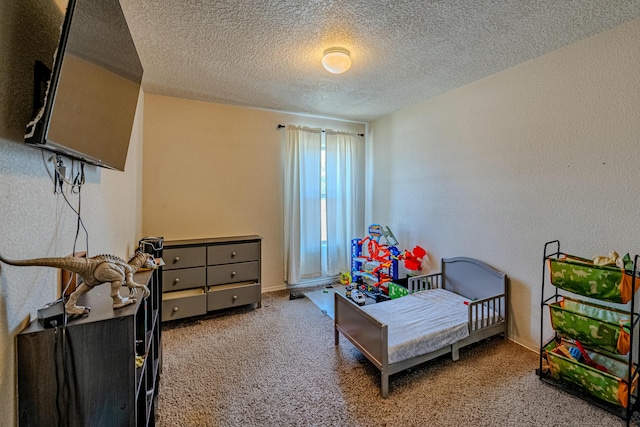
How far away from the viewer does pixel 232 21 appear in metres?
1.80

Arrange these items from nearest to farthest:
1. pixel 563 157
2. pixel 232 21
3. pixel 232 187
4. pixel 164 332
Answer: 1. pixel 232 21
2. pixel 563 157
3. pixel 164 332
4. pixel 232 187

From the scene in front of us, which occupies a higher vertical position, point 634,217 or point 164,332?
point 634,217

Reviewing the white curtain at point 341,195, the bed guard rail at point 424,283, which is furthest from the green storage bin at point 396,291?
the white curtain at point 341,195

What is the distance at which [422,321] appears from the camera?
225cm

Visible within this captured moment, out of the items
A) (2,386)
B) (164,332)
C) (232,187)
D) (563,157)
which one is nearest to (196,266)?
(164,332)

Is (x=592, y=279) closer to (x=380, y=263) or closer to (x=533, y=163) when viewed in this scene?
(x=533, y=163)

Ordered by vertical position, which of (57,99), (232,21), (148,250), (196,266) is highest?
(232,21)

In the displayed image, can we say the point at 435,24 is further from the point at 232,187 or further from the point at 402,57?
the point at 232,187

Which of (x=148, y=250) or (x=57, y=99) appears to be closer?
(x=57, y=99)

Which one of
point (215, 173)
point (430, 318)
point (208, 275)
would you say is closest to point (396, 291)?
point (430, 318)

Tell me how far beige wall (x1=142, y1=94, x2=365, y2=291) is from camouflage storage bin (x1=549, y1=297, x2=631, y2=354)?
2.99 metres

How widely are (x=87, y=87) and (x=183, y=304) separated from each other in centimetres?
241

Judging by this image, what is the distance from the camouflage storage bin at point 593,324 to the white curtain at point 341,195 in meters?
2.65

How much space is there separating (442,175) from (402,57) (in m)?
1.42
